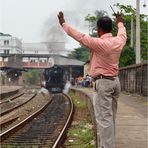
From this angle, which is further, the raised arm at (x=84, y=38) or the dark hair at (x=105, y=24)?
the dark hair at (x=105, y=24)

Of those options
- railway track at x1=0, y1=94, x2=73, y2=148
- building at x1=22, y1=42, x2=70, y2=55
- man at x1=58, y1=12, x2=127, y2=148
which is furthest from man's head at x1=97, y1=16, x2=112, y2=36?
building at x1=22, y1=42, x2=70, y2=55

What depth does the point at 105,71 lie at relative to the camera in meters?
5.93

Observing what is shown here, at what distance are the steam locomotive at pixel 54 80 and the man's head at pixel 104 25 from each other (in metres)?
42.0

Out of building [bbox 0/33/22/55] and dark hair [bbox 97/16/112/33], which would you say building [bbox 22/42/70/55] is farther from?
dark hair [bbox 97/16/112/33]

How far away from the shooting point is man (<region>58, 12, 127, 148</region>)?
229 inches

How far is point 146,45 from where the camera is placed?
5191 centimetres

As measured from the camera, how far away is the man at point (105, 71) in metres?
5.82

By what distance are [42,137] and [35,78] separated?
69.8 m

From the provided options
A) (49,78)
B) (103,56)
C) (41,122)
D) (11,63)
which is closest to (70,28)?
(103,56)

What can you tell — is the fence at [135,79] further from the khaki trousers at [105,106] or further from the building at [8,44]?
the building at [8,44]

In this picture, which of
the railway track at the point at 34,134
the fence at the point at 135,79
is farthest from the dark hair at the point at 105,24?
the fence at the point at 135,79

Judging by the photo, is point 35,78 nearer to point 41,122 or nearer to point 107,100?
point 41,122

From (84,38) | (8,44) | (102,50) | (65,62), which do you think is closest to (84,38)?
(84,38)

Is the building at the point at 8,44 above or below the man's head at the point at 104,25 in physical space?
above
